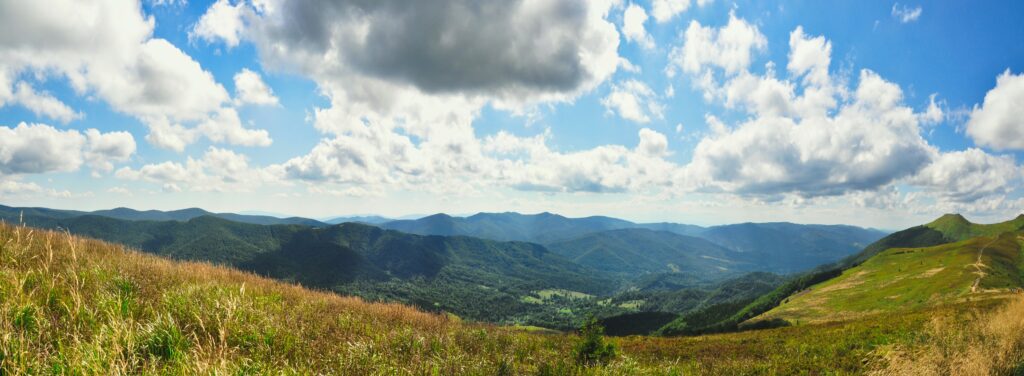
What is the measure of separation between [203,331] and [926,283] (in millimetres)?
94549

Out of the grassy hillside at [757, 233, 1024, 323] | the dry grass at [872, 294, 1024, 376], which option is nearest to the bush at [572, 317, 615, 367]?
the dry grass at [872, 294, 1024, 376]

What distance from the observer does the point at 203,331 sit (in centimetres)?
805

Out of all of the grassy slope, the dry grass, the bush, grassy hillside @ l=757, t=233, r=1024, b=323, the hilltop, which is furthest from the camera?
→ grassy hillside @ l=757, t=233, r=1024, b=323

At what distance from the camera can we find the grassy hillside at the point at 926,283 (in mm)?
54719

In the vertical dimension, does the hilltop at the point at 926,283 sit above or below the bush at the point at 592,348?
below

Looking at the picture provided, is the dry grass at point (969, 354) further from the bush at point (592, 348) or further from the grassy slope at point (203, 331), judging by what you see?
the bush at point (592, 348)

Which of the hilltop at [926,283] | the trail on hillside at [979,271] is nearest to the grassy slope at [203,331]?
the hilltop at [926,283]

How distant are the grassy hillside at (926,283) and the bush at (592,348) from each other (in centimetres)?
5363

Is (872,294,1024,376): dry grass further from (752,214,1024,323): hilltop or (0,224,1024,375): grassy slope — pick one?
(752,214,1024,323): hilltop

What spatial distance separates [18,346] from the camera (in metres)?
5.39

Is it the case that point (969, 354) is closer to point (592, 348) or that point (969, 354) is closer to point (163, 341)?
point (592, 348)

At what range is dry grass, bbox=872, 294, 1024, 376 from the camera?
37.3 ft

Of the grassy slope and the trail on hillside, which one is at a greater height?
the grassy slope

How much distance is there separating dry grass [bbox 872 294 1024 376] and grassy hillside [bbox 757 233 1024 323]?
40821 millimetres
